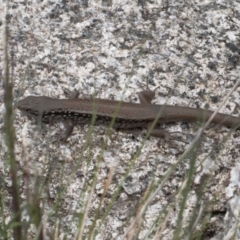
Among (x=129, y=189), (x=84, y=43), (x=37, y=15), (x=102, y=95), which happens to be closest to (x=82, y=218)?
(x=129, y=189)

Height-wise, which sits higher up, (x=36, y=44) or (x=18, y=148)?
(x=36, y=44)

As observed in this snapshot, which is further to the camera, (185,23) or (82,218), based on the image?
(185,23)

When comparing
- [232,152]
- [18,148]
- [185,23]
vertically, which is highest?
[185,23]

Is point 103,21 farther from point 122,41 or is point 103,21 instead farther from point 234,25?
point 234,25

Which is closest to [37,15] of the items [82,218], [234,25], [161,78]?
[161,78]

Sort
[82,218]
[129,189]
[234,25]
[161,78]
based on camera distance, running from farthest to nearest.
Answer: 1. [234,25]
2. [161,78]
3. [129,189]
4. [82,218]

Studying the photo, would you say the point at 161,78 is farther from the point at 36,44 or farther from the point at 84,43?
the point at 36,44

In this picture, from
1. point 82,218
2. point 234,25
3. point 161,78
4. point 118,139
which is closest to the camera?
point 82,218

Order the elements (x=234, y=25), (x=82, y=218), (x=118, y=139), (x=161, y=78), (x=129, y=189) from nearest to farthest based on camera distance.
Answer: (x=82, y=218), (x=129, y=189), (x=118, y=139), (x=161, y=78), (x=234, y=25)

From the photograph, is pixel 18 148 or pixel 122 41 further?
pixel 122 41
